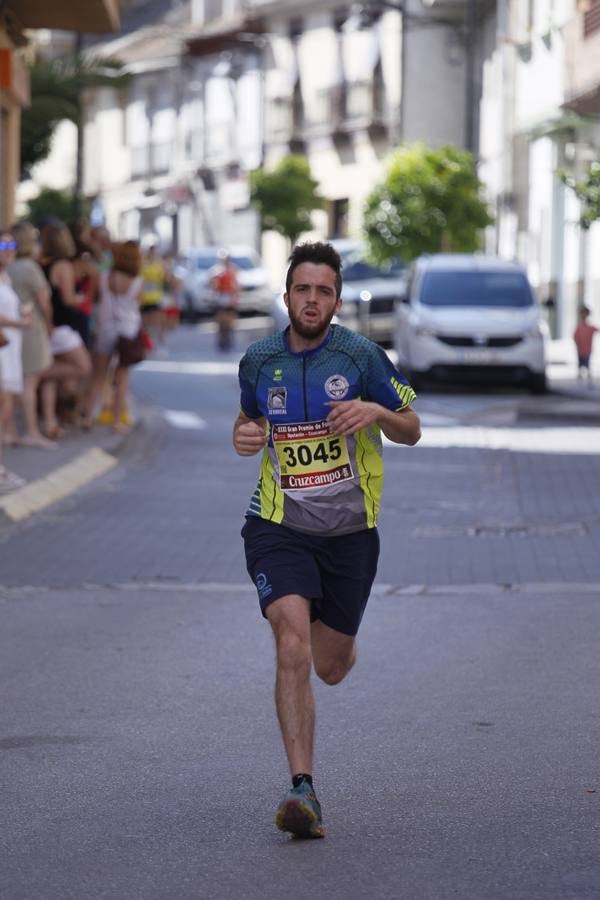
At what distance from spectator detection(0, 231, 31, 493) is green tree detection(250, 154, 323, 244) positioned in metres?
39.7

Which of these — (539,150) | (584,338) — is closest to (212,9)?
(539,150)

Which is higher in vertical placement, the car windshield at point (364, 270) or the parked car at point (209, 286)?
the car windshield at point (364, 270)

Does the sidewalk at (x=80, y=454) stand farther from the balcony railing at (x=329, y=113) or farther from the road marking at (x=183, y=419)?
the balcony railing at (x=329, y=113)

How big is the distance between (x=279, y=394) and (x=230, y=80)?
211 feet

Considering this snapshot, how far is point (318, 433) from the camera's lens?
6469 millimetres

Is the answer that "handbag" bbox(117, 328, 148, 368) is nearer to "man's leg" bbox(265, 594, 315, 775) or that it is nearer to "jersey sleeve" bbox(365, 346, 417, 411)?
"jersey sleeve" bbox(365, 346, 417, 411)

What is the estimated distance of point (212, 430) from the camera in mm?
22578

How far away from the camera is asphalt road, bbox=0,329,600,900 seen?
5.70m

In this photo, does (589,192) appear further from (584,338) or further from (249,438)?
(249,438)

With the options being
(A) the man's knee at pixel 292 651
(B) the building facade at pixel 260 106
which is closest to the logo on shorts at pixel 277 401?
(A) the man's knee at pixel 292 651

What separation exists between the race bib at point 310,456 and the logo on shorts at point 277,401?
46mm

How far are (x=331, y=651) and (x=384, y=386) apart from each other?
2.85 ft

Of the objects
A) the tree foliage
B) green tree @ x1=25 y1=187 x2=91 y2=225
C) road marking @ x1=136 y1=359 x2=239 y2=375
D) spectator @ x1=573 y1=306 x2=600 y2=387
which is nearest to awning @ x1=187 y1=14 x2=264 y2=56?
green tree @ x1=25 y1=187 x2=91 y2=225

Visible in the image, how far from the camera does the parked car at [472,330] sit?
2720 cm
